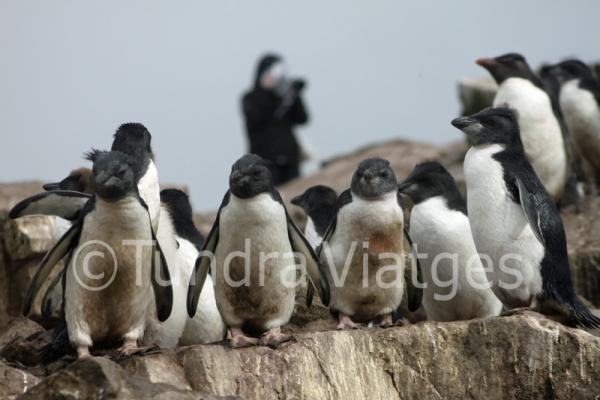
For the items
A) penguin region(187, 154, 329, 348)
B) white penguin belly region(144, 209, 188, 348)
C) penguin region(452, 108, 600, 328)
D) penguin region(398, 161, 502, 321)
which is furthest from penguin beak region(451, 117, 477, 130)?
white penguin belly region(144, 209, 188, 348)

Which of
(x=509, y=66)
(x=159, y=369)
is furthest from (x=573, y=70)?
(x=159, y=369)

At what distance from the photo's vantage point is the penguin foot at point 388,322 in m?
8.01

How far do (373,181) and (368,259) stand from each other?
46cm

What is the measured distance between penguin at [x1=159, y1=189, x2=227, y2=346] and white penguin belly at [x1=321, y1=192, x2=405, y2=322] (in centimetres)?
76

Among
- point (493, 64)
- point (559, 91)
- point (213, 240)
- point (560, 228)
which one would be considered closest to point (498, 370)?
point (560, 228)

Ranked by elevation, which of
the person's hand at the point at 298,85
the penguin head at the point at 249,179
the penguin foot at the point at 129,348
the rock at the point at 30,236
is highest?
the person's hand at the point at 298,85

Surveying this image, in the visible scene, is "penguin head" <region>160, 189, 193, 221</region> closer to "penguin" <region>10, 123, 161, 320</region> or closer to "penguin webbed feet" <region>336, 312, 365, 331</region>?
"penguin" <region>10, 123, 161, 320</region>

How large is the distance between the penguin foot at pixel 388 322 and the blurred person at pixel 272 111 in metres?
8.52

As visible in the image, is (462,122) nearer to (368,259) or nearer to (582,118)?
(368,259)

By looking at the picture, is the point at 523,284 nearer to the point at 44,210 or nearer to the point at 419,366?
the point at 419,366

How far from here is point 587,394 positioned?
7480 mm

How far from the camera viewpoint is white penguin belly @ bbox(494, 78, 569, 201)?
12000 millimetres

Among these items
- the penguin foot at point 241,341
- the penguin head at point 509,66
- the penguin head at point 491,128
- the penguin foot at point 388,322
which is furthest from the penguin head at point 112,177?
the penguin head at point 509,66

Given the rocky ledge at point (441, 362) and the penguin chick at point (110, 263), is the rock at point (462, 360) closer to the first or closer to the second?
the rocky ledge at point (441, 362)
